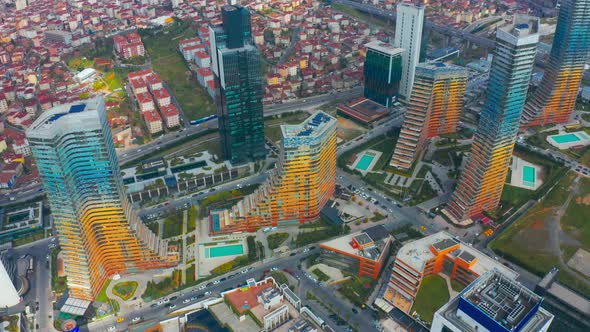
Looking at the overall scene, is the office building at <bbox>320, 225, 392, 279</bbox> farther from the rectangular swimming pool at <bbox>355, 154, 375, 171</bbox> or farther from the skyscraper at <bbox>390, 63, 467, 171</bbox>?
the skyscraper at <bbox>390, 63, 467, 171</bbox>

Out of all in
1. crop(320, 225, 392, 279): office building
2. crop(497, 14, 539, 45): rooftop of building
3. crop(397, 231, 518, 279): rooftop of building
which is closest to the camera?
crop(397, 231, 518, 279): rooftop of building

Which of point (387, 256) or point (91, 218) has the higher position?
point (91, 218)

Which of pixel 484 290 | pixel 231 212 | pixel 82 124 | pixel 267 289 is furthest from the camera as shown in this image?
pixel 231 212

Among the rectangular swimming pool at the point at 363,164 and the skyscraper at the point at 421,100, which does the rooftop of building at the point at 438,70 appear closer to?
the skyscraper at the point at 421,100

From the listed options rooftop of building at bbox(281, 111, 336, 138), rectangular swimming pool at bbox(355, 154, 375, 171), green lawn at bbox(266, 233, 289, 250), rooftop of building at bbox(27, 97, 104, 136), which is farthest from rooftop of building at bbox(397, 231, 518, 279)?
rooftop of building at bbox(27, 97, 104, 136)

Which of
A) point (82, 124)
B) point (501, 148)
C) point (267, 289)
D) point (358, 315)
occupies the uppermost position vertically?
point (82, 124)

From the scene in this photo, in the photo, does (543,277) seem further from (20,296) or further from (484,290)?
(20,296)

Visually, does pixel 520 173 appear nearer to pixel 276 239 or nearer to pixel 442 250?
pixel 442 250

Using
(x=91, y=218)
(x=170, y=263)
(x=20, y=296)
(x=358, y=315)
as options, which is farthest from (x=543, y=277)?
(x=20, y=296)
